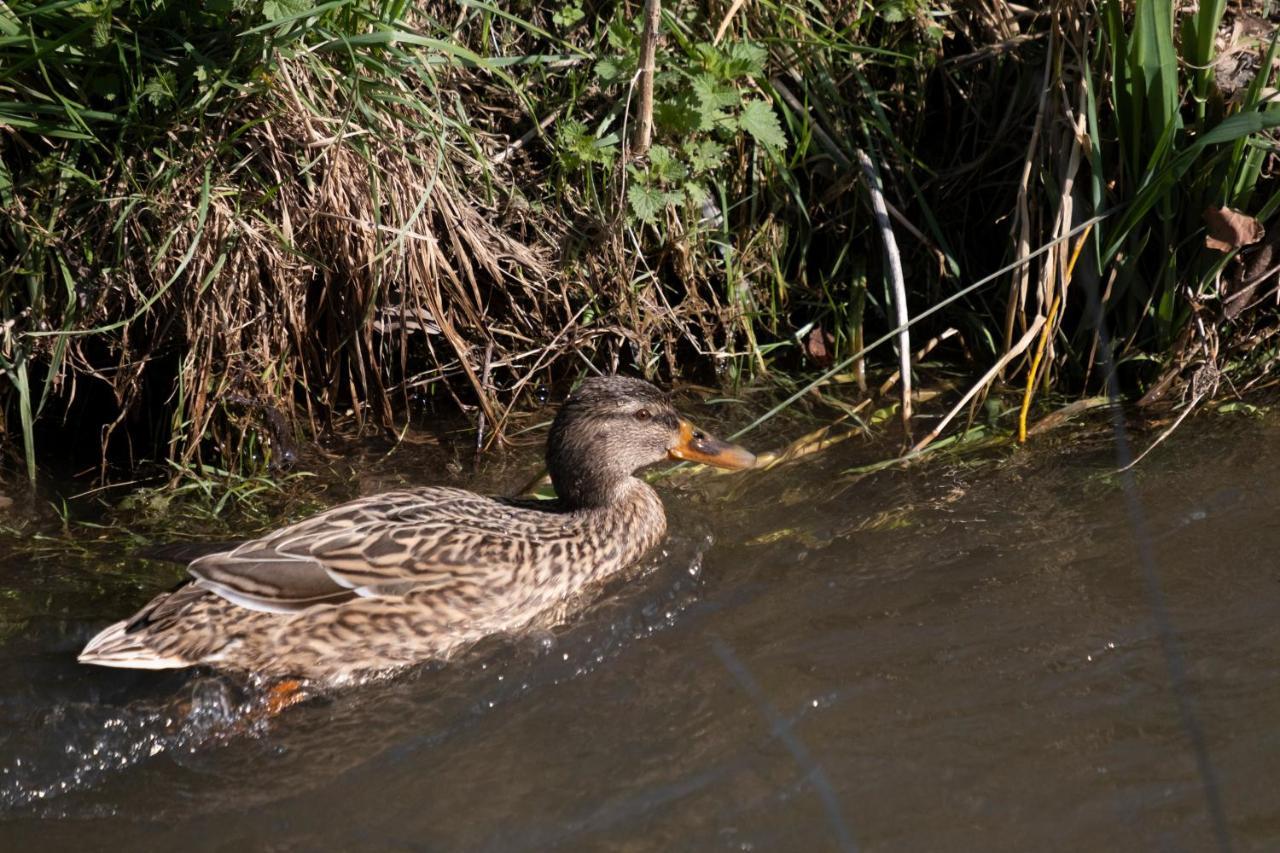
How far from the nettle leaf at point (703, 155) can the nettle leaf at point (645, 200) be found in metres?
0.19

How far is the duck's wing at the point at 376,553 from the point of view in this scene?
14.9 feet

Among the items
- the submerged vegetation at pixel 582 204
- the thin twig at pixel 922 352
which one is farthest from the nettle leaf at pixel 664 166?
the thin twig at pixel 922 352

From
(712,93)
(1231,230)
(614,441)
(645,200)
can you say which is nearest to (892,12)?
(712,93)

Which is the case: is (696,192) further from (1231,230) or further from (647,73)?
(1231,230)

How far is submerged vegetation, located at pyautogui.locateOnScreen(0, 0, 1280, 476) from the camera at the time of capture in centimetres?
519

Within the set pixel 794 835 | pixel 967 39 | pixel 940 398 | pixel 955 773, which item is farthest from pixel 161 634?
pixel 967 39

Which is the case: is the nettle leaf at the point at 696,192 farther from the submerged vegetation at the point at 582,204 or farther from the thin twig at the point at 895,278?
the thin twig at the point at 895,278

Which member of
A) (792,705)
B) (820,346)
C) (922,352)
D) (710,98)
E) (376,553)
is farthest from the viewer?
(820,346)

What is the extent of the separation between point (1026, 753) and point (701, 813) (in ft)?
2.94

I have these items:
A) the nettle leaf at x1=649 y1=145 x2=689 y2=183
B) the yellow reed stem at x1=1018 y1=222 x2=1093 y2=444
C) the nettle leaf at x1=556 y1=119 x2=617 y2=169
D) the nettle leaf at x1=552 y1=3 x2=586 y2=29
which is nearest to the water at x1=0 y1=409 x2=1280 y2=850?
the yellow reed stem at x1=1018 y1=222 x2=1093 y2=444

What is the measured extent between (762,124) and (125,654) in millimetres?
3117

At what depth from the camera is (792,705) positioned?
4.14 meters

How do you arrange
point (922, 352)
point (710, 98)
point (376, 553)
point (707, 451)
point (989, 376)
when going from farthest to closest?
1. point (922, 352)
2. point (710, 98)
3. point (989, 376)
4. point (707, 451)
5. point (376, 553)

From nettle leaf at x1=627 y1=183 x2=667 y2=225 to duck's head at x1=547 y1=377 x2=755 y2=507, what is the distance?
81 centimetres
